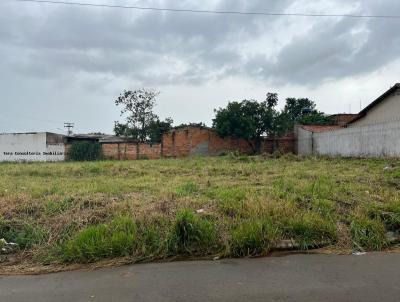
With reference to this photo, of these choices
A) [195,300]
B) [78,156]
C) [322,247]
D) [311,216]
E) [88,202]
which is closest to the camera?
[195,300]

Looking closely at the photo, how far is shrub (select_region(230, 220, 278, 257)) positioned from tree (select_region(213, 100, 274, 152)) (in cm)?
2424

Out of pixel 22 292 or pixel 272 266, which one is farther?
pixel 272 266

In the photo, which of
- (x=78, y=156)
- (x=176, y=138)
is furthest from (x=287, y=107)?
(x=78, y=156)

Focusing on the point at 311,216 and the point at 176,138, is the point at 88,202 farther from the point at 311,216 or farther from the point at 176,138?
the point at 176,138

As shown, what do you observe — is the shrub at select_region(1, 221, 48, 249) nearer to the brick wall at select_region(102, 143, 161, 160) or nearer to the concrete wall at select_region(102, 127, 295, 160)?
the concrete wall at select_region(102, 127, 295, 160)

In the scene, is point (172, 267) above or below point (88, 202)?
below

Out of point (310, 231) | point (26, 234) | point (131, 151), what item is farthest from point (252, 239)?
point (131, 151)

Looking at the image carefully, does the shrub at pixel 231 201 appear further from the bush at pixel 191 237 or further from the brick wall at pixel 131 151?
the brick wall at pixel 131 151

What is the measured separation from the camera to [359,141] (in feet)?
67.1

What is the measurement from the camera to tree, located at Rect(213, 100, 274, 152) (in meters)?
29.0

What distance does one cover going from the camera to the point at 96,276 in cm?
409

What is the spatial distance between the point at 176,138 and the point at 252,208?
82.1 ft

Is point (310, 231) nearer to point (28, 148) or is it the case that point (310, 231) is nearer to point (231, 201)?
point (231, 201)

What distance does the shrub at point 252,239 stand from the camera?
4688 millimetres
